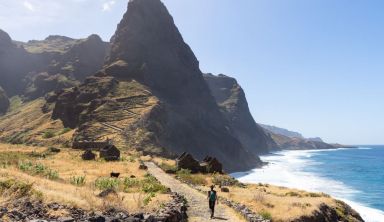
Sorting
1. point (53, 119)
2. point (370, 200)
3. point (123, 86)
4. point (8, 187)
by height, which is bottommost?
point (370, 200)

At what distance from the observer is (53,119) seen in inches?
5896

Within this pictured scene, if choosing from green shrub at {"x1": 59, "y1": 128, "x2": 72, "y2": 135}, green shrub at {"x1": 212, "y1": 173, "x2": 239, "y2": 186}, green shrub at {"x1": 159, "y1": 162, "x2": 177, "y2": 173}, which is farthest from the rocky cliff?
green shrub at {"x1": 212, "y1": 173, "x2": 239, "y2": 186}

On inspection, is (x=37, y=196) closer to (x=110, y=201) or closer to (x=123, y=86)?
(x=110, y=201)

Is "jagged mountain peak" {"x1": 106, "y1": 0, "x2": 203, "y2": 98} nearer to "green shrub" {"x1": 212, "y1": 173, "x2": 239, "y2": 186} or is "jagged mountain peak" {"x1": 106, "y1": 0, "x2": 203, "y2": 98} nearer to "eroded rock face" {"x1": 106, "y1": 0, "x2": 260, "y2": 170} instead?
"eroded rock face" {"x1": 106, "y1": 0, "x2": 260, "y2": 170}

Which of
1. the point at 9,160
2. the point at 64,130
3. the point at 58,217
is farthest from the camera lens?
the point at 64,130

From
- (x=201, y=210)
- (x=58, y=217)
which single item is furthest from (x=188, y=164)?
(x=58, y=217)

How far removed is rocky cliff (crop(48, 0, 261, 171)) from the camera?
11312 centimetres

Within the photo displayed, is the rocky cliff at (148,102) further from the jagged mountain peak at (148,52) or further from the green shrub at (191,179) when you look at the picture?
the green shrub at (191,179)

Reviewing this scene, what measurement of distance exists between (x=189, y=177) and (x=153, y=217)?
84.2 ft

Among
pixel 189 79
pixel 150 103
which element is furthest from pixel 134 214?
pixel 189 79

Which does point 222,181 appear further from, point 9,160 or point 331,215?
point 9,160

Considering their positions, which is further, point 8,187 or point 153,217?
point 153,217

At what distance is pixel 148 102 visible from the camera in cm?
13338

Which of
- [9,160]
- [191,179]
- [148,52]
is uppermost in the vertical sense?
[148,52]
